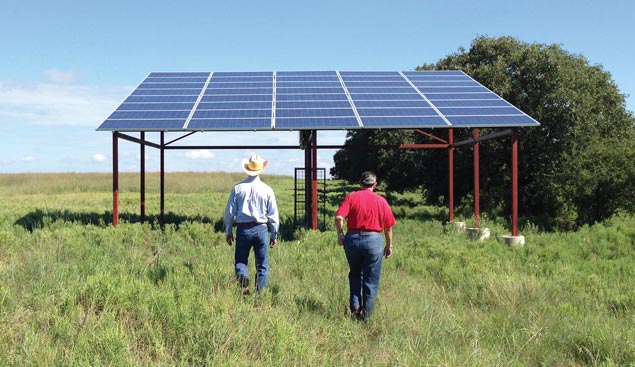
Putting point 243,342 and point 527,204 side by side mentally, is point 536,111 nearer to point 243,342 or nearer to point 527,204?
point 527,204

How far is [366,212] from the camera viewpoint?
21.1 feet

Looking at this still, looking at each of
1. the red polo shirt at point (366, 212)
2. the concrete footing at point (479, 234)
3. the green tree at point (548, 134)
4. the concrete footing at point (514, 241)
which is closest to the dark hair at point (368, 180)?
the red polo shirt at point (366, 212)

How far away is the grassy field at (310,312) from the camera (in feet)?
15.6

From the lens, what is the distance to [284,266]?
882cm

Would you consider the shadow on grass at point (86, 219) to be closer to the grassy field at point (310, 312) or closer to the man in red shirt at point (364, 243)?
the grassy field at point (310, 312)

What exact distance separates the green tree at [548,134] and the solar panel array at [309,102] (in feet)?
13.1

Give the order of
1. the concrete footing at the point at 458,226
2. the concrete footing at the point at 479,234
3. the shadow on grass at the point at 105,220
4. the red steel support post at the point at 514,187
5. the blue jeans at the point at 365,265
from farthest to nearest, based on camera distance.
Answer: the concrete footing at the point at 458,226 → the shadow on grass at the point at 105,220 → the concrete footing at the point at 479,234 → the red steel support post at the point at 514,187 → the blue jeans at the point at 365,265

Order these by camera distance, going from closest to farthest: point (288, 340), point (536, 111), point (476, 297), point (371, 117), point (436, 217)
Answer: point (288, 340) → point (476, 297) → point (371, 117) → point (436, 217) → point (536, 111)

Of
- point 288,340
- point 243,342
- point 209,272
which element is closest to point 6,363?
point 243,342

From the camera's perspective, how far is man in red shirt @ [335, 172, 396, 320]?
6.38m

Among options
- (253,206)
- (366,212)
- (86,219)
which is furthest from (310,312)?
(86,219)

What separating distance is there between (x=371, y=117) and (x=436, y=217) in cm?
583

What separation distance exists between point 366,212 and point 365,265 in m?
0.66

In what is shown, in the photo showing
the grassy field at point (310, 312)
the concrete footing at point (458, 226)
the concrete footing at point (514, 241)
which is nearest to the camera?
the grassy field at point (310, 312)
